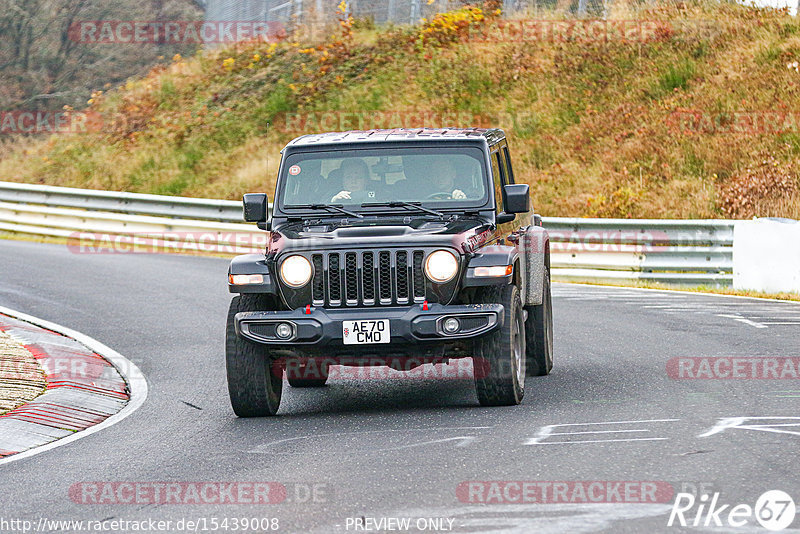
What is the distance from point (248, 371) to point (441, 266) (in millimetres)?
1605

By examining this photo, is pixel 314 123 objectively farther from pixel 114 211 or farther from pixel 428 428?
pixel 428 428

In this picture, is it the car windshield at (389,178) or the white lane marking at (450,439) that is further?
the car windshield at (389,178)

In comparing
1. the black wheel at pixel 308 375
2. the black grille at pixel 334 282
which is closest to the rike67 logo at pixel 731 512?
the black grille at pixel 334 282

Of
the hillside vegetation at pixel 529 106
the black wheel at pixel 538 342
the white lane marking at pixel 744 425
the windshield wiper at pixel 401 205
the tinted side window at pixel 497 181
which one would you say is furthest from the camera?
the hillside vegetation at pixel 529 106

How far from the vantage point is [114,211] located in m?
26.9

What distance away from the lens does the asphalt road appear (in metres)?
6.30

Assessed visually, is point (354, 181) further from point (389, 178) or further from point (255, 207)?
point (255, 207)

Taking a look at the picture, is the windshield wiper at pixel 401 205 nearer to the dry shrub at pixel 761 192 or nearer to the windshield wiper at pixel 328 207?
the windshield wiper at pixel 328 207

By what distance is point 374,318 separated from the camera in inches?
346

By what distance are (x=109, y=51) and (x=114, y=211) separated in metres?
17.2

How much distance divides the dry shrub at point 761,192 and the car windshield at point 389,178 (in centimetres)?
1399

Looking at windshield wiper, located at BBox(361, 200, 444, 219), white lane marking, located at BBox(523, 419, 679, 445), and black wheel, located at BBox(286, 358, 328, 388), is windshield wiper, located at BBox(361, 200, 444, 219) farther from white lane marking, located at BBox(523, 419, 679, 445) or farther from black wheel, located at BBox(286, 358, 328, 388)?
white lane marking, located at BBox(523, 419, 679, 445)

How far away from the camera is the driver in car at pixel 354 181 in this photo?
10039mm

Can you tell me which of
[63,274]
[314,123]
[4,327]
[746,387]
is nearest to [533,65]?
[314,123]
